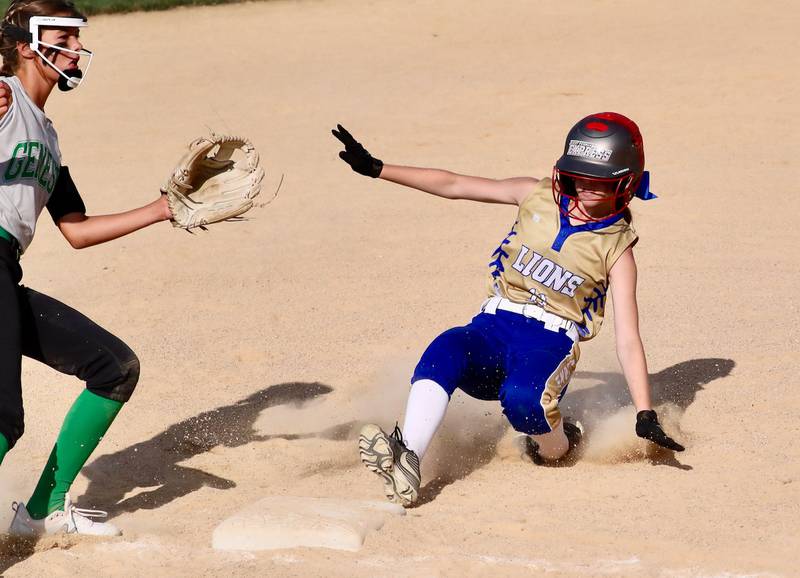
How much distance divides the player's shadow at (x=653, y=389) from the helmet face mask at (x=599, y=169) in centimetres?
111

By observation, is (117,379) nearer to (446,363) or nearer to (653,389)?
(446,363)

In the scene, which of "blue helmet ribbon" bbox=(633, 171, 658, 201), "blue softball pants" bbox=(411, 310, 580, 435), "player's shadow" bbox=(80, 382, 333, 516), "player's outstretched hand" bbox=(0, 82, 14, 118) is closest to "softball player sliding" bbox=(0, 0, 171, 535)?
"player's outstretched hand" bbox=(0, 82, 14, 118)

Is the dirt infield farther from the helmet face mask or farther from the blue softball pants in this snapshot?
the helmet face mask

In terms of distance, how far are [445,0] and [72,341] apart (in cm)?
1121

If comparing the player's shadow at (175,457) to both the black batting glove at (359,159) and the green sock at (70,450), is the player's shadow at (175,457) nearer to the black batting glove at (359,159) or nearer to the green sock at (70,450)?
the green sock at (70,450)

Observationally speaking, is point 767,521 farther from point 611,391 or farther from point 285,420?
point 285,420

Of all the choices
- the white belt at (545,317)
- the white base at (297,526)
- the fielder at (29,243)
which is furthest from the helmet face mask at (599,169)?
the fielder at (29,243)

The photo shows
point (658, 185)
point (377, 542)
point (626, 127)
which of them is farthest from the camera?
point (658, 185)

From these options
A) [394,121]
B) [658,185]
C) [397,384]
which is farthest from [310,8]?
[397,384]

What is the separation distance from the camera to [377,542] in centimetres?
405

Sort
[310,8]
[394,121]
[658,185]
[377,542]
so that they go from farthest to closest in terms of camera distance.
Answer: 1. [310,8]
2. [394,121]
3. [658,185]
4. [377,542]

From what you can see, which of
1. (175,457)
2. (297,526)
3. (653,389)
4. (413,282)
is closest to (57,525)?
(297,526)

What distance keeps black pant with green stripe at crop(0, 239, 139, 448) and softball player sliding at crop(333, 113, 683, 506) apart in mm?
1079

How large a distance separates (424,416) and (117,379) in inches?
44.6
